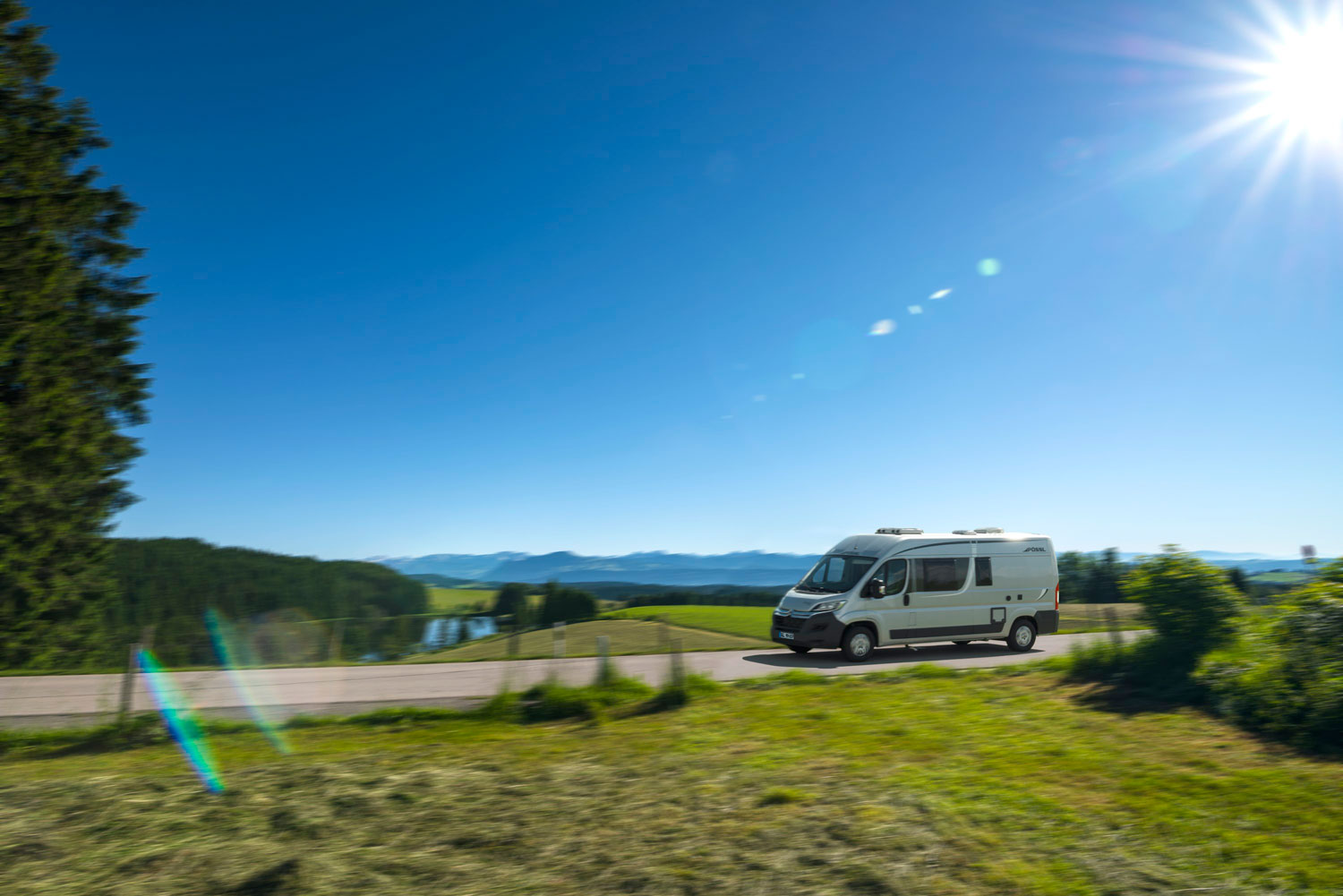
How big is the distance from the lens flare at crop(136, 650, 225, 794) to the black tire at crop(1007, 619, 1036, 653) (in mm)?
15472


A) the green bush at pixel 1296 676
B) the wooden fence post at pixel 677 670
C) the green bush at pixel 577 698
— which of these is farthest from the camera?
the wooden fence post at pixel 677 670

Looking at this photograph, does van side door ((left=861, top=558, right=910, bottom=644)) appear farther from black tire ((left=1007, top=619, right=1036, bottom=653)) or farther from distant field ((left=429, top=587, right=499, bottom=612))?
distant field ((left=429, top=587, right=499, bottom=612))

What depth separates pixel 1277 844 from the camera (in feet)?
13.8

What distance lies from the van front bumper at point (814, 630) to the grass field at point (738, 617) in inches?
170

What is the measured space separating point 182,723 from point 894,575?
12.3m

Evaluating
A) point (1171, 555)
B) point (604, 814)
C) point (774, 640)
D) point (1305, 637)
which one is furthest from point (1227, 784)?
point (774, 640)

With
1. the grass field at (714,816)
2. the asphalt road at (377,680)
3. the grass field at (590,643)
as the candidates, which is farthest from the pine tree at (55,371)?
the grass field at (714,816)

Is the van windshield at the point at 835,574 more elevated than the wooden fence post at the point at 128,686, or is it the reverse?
the van windshield at the point at 835,574

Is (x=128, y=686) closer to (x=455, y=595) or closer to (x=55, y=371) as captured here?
(x=55, y=371)

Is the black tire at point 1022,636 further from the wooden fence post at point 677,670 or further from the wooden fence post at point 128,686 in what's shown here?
the wooden fence post at point 128,686

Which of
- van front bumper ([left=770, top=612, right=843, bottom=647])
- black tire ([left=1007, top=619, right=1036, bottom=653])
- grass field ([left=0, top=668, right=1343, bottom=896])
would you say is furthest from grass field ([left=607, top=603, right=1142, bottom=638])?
grass field ([left=0, top=668, right=1343, bottom=896])

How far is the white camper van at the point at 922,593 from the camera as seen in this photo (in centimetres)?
1485

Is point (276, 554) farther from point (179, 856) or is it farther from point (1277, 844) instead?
point (1277, 844)

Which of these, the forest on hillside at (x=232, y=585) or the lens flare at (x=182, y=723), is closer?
the lens flare at (x=182, y=723)
